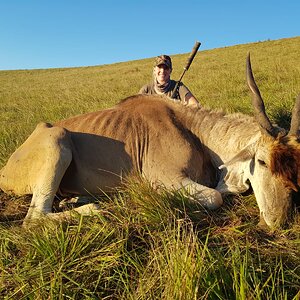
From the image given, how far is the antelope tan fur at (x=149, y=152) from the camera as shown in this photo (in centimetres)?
375

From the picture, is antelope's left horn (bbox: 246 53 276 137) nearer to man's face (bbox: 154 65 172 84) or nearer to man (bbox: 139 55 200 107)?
man (bbox: 139 55 200 107)

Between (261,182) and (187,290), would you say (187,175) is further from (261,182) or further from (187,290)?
(187,290)

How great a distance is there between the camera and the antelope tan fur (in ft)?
12.3

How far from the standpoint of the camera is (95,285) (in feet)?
8.00

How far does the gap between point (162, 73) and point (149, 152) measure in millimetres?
2863

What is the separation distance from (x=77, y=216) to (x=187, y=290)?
1425mm

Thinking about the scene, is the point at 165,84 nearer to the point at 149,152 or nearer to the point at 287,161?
the point at 149,152

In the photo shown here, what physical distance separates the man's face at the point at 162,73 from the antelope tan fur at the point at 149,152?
2.02 metres

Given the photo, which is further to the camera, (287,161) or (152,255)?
(287,161)

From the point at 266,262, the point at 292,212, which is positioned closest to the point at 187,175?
the point at 292,212

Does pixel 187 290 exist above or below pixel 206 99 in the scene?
below

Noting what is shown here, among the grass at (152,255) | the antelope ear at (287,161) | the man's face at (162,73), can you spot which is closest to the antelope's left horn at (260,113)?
the antelope ear at (287,161)

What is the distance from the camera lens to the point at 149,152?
14.6 ft

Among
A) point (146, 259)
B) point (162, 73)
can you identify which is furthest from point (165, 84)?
point (146, 259)
